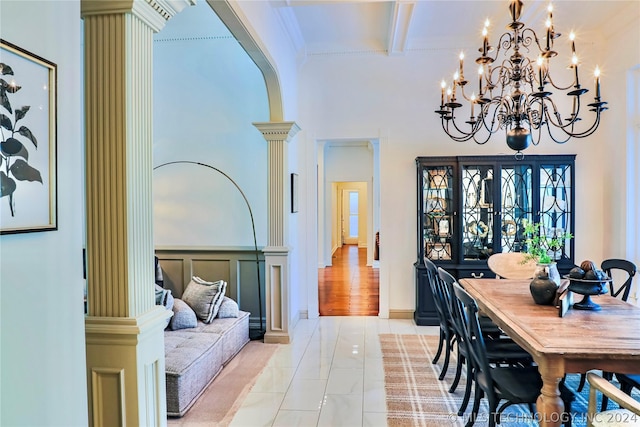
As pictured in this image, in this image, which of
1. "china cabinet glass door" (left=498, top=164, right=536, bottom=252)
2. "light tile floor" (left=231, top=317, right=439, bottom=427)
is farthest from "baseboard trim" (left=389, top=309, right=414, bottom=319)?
"china cabinet glass door" (left=498, top=164, right=536, bottom=252)

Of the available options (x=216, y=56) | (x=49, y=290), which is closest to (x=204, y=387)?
(x=49, y=290)

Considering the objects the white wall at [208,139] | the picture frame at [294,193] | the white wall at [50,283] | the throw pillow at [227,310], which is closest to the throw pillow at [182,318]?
the throw pillow at [227,310]

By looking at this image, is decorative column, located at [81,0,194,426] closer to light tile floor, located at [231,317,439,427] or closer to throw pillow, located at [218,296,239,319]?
light tile floor, located at [231,317,439,427]

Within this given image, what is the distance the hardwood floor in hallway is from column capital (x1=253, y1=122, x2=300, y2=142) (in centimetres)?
260

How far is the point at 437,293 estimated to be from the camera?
3.34 meters

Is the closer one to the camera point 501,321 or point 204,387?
point 501,321

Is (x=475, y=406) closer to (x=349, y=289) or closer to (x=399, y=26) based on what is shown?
(x=399, y=26)

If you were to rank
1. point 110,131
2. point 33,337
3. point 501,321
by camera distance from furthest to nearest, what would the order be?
point 501,321 → point 110,131 → point 33,337

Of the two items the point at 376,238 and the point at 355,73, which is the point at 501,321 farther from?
the point at 376,238

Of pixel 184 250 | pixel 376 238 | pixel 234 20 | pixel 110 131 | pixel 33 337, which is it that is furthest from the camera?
pixel 376 238

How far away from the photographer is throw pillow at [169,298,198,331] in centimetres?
370

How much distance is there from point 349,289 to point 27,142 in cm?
622

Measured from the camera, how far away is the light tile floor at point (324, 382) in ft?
9.01

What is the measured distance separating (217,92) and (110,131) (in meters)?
3.42
